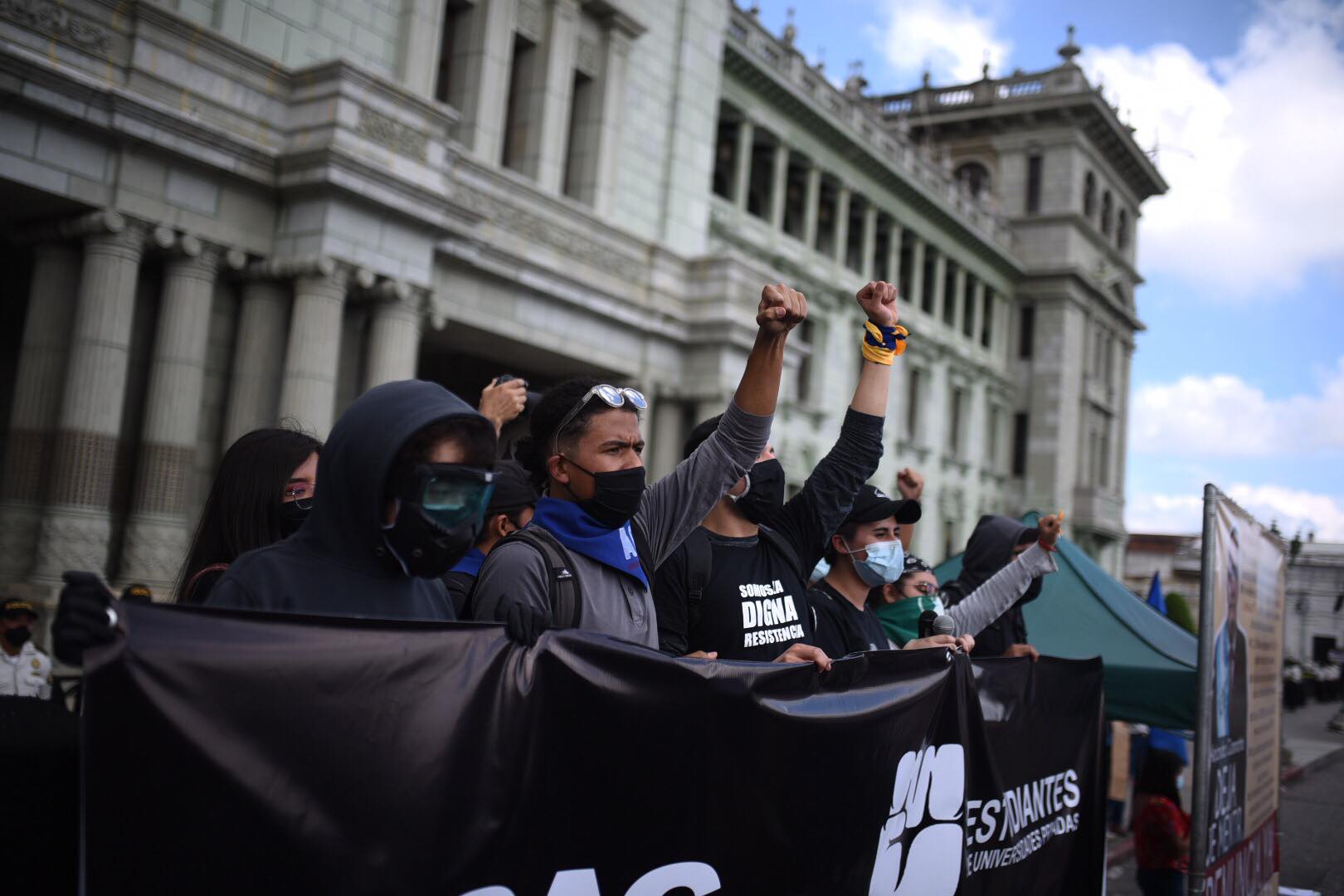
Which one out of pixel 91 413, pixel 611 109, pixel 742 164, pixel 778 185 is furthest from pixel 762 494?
pixel 778 185

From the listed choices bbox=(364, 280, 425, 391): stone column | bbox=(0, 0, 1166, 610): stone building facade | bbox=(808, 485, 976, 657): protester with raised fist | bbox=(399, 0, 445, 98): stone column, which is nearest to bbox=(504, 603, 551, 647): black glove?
bbox=(808, 485, 976, 657): protester with raised fist

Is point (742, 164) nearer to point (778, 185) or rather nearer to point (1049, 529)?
point (778, 185)

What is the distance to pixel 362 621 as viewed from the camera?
2.06m

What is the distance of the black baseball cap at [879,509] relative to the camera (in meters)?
4.56

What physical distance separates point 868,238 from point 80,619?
32.9m

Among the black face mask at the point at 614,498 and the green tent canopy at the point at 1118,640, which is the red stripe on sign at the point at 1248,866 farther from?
the black face mask at the point at 614,498

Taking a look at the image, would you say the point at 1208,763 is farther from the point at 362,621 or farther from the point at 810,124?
the point at 810,124

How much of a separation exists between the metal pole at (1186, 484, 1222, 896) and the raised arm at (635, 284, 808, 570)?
104 inches

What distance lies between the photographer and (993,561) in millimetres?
6102

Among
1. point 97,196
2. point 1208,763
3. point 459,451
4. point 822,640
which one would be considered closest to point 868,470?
point 822,640

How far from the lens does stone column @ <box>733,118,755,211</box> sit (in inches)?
1061

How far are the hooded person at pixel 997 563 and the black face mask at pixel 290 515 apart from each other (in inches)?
144

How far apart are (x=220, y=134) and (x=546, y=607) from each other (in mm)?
10556

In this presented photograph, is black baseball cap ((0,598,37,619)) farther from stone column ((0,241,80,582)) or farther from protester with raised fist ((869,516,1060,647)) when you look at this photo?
protester with raised fist ((869,516,1060,647))
